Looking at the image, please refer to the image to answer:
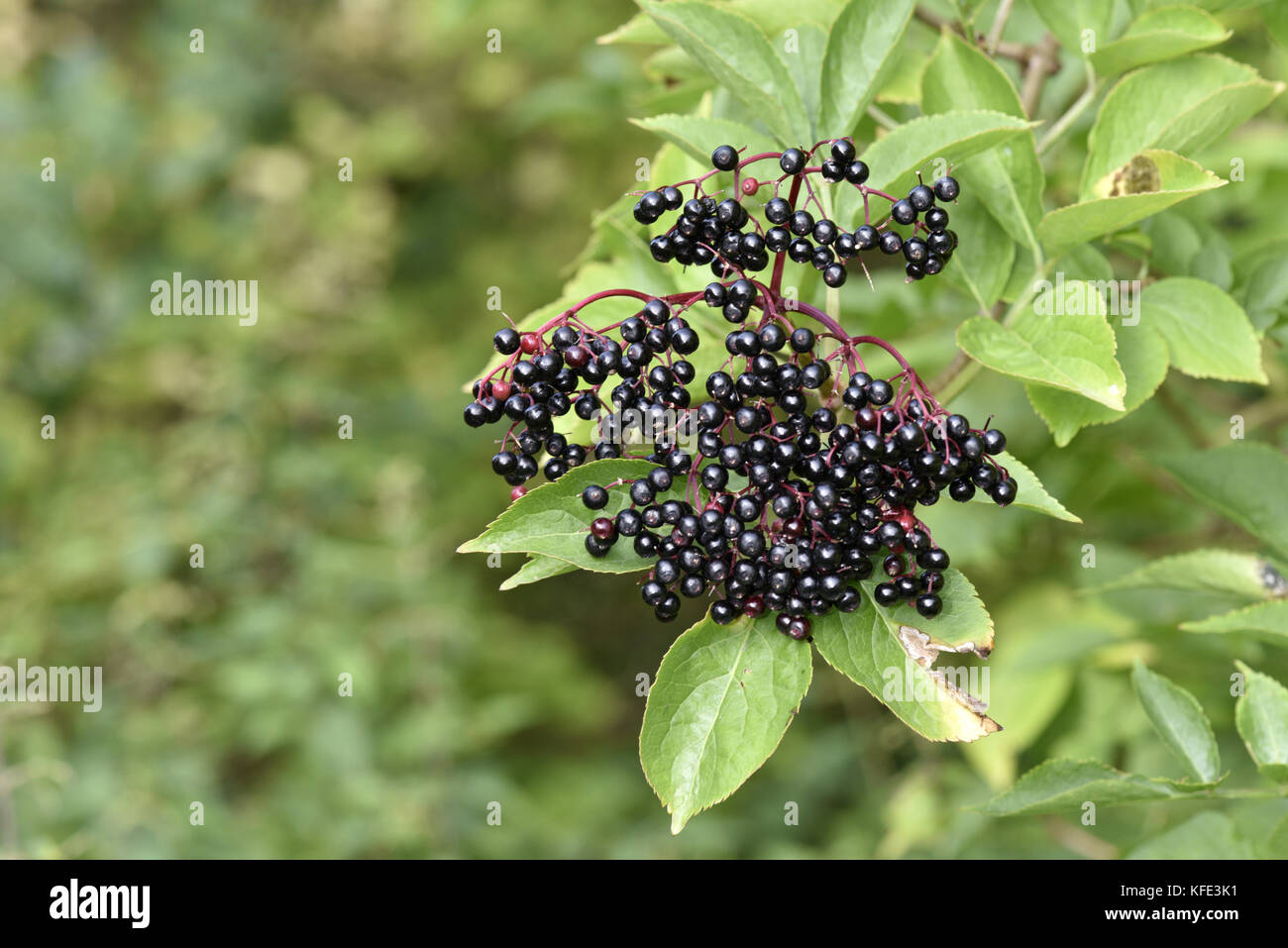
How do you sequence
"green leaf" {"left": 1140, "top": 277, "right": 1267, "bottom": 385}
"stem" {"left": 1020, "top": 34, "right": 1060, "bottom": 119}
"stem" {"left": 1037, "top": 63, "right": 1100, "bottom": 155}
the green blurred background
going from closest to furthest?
"green leaf" {"left": 1140, "top": 277, "right": 1267, "bottom": 385}, "stem" {"left": 1037, "top": 63, "right": 1100, "bottom": 155}, "stem" {"left": 1020, "top": 34, "right": 1060, "bottom": 119}, the green blurred background

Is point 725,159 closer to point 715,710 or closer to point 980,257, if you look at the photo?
point 980,257

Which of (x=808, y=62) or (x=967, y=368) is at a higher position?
(x=808, y=62)

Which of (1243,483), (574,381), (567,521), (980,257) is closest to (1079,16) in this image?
(980,257)

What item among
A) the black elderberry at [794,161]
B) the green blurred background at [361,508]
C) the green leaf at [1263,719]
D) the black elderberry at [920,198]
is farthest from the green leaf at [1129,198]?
the green blurred background at [361,508]

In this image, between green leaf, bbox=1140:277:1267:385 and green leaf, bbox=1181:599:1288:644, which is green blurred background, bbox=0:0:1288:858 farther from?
green leaf, bbox=1140:277:1267:385

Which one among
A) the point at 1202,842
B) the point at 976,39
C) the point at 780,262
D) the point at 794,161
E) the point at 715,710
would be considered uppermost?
the point at 976,39

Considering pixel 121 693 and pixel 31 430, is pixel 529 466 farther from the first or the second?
pixel 31 430

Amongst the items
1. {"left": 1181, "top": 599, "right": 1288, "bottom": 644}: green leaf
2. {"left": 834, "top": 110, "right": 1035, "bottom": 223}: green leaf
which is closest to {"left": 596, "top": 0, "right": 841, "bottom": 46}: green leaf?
{"left": 834, "top": 110, "right": 1035, "bottom": 223}: green leaf

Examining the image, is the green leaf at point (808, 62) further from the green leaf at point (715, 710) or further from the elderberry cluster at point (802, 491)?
the green leaf at point (715, 710)
